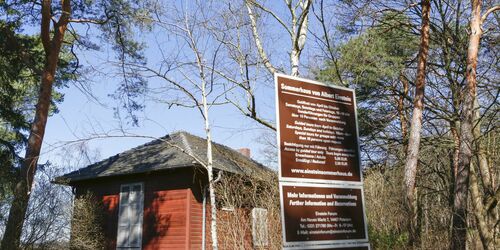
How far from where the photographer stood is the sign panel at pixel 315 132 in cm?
456

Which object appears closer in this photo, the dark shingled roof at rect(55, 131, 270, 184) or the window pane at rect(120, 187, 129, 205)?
the dark shingled roof at rect(55, 131, 270, 184)

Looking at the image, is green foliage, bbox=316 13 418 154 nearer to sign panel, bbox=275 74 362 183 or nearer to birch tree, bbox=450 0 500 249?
birch tree, bbox=450 0 500 249

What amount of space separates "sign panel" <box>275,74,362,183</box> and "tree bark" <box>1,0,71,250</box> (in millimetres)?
10925

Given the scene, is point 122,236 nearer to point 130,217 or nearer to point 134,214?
point 130,217

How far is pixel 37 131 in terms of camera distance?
15445 mm

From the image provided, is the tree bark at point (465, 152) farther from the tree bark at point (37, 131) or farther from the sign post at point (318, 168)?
the tree bark at point (37, 131)

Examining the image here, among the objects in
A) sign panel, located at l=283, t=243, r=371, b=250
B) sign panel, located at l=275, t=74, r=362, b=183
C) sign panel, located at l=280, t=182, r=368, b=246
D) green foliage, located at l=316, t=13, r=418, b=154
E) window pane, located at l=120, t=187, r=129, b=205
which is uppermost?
green foliage, located at l=316, t=13, r=418, b=154

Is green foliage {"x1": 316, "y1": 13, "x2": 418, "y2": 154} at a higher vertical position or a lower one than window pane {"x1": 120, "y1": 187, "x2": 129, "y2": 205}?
higher

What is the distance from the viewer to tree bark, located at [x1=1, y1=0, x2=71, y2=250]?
13.3m

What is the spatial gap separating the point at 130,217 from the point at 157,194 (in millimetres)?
1677

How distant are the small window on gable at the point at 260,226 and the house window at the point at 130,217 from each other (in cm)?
661

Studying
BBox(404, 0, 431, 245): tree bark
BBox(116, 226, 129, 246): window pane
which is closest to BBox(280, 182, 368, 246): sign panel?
BBox(404, 0, 431, 245): tree bark

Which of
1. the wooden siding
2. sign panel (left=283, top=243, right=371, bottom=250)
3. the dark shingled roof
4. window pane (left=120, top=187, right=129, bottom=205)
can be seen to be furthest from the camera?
window pane (left=120, top=187, right=129, bottom=205)

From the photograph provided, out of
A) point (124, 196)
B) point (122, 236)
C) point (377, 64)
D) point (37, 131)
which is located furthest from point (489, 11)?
point (122, 236)
